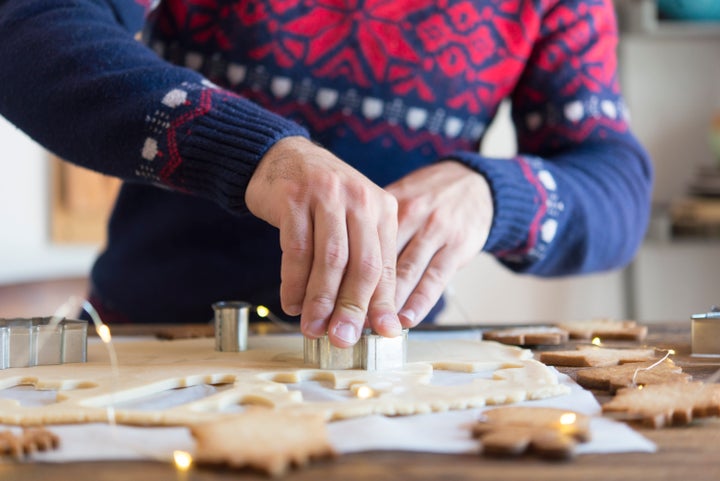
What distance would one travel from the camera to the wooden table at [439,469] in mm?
486

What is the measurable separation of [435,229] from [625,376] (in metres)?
0.28

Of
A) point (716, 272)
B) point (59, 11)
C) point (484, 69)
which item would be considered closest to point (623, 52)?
point (716, 272)

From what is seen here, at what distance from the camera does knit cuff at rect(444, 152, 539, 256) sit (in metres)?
1.02

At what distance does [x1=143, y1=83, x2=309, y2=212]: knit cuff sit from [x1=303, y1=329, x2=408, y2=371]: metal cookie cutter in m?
0.17

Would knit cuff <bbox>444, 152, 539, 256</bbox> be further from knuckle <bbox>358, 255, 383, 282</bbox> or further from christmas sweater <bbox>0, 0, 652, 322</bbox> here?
knuckle <bbox>358, 255, 383, 282</bbox>

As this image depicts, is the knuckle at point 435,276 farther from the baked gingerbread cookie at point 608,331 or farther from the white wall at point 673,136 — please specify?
the white wall at point 673,136

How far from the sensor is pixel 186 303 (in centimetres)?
126

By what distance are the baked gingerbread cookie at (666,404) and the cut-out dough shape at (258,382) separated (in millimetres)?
65

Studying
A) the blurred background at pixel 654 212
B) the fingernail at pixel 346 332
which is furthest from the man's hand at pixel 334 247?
the blurred background at pixel 654 212

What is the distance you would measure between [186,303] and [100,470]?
777 mm

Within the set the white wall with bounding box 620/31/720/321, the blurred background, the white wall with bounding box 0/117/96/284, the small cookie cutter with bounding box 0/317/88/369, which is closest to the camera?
the small cookie cutter with bounding box 0/317/88/369

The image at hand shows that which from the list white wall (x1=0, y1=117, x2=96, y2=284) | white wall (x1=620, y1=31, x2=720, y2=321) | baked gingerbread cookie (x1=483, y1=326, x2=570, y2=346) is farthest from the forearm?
white wall (x1=0, y1=117, x2=96, y2=284)

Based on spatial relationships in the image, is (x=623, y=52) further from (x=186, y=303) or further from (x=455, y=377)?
(x=455, y=377)

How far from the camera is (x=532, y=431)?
0.55 metres
